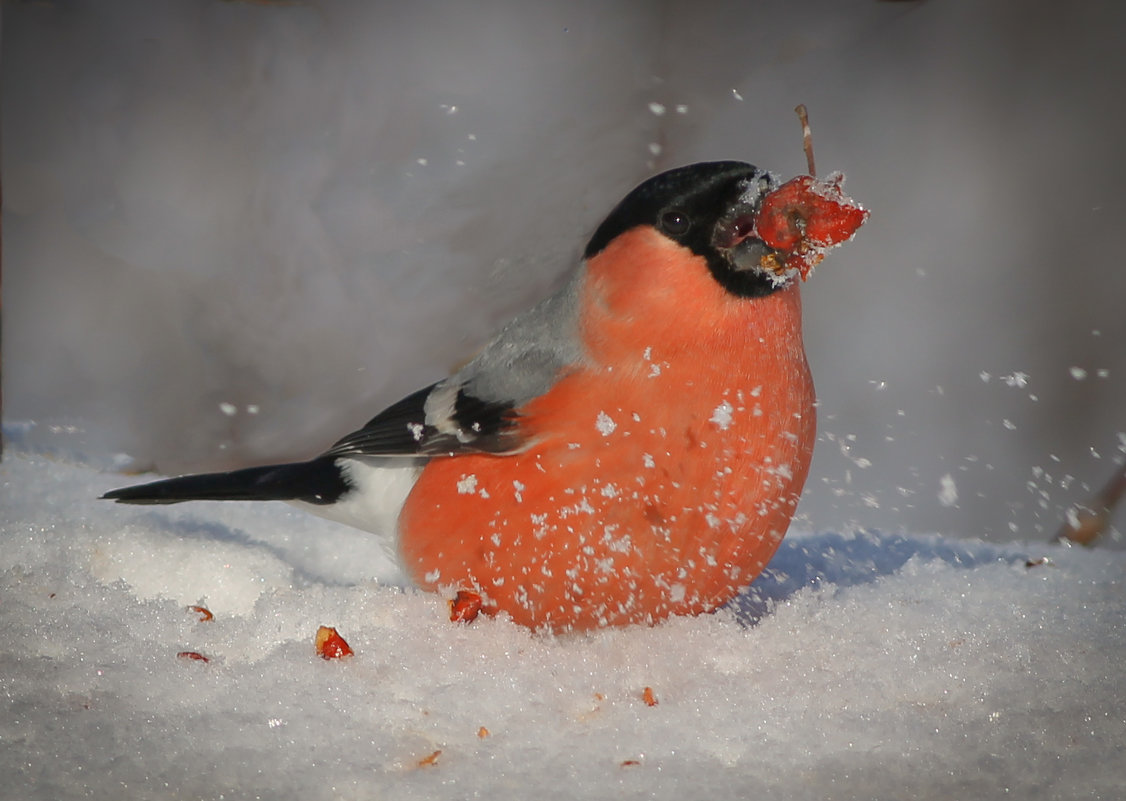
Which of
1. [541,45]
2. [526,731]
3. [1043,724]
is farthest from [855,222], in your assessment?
[541,45]

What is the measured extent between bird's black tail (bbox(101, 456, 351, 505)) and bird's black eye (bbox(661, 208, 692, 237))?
73 centimetres

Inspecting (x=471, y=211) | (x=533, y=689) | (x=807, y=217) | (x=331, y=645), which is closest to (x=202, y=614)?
(x=331, y=645)

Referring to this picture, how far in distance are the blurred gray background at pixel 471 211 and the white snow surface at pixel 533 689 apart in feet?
3.91

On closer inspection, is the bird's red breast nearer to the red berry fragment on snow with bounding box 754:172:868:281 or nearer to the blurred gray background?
the red berry fragment on snow with bounding box 754:172:868:281

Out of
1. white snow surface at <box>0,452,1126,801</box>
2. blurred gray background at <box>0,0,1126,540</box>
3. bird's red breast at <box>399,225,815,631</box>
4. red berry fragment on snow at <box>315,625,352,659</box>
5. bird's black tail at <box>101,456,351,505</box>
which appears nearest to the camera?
white snow surface at <box>0,452,1126,801</box>

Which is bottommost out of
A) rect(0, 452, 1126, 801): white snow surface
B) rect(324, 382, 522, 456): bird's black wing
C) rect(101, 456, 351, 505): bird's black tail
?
rect(0, 452, 1126, 801): white snow surface

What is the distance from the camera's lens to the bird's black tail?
166 cm

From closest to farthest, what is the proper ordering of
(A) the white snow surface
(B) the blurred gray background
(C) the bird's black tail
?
(A) the white snow surface → (C) the bird's black tail → (B) the blurred gray background

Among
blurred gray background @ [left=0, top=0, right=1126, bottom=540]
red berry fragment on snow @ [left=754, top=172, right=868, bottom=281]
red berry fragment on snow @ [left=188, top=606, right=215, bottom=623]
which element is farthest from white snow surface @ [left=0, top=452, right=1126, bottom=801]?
blurred gray background @ [left=0, top=0, right=1126, bottom=540]

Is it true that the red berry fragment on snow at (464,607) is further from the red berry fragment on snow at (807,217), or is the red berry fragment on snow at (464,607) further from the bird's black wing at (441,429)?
the red berry fragment on snow at (807,217)

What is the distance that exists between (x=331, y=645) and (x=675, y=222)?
0.74 m

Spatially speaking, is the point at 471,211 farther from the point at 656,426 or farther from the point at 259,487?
the point at 656,426

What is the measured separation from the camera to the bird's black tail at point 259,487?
166cm

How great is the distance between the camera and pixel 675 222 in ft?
4.47
